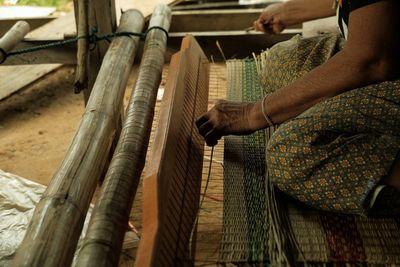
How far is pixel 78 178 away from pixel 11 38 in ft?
3.77

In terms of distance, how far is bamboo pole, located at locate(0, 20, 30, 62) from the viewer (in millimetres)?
2252

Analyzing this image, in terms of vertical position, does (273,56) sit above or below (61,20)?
below

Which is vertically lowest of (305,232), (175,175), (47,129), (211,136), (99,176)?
(305,232)

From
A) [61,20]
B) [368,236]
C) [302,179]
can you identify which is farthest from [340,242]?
[61,20]

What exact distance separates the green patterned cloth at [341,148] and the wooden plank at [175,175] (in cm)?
26

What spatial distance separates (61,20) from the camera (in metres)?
3.20

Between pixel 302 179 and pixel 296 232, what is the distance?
5.7 inches

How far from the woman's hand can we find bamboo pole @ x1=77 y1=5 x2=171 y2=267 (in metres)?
0.21

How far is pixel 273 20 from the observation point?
237 centimetres

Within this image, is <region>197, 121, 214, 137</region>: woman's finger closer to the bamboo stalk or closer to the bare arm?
the bare arm

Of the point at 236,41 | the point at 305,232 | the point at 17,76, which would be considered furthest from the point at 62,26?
the point at 305,232

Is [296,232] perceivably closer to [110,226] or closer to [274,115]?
[274,115]

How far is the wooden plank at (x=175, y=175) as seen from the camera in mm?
1126

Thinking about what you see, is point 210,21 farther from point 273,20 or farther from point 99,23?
point 99,23
